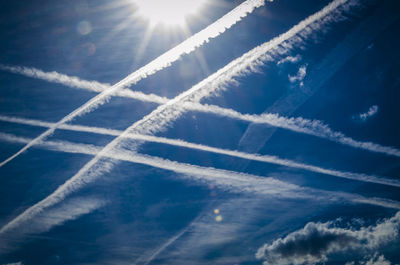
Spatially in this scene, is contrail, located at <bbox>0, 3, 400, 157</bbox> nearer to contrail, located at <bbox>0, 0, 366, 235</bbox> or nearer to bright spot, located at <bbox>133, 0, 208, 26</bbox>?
contrail, located at <bbox>0, 0, 366, 235</bbox>

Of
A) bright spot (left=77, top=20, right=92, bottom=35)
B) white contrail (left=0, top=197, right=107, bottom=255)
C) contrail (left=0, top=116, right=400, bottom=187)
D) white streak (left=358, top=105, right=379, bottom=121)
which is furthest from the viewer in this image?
white contrail (left=0, top=197, right=107, bottom=255)

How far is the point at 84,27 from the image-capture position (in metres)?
2.29

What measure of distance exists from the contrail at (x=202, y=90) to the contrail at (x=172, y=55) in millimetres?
424

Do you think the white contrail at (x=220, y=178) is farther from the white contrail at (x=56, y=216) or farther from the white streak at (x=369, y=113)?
the white streak at (x=369, y=113)

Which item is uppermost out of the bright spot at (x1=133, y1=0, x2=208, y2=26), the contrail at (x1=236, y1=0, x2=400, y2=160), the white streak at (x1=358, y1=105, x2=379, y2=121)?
the bright spot at (x1=133, y1=0, x2=208, y2=26)

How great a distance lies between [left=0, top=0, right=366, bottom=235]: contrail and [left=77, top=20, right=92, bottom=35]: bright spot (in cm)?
123

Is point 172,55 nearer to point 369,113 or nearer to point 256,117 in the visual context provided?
point 256,117

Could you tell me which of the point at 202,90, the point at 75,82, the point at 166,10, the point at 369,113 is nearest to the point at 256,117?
the point at 202,90

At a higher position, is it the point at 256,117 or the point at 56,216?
the point at 256,117

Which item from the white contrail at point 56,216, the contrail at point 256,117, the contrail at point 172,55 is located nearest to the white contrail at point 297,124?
the contrail at point 256,117

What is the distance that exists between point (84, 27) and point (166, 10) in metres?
1.01

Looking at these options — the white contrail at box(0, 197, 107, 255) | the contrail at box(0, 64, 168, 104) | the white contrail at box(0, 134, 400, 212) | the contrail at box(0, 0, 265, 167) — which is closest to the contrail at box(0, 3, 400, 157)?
the contrail at box(0, 64, 168, 104)

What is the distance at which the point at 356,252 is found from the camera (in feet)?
12.3

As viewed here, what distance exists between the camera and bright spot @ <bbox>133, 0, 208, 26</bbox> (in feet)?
7.79
